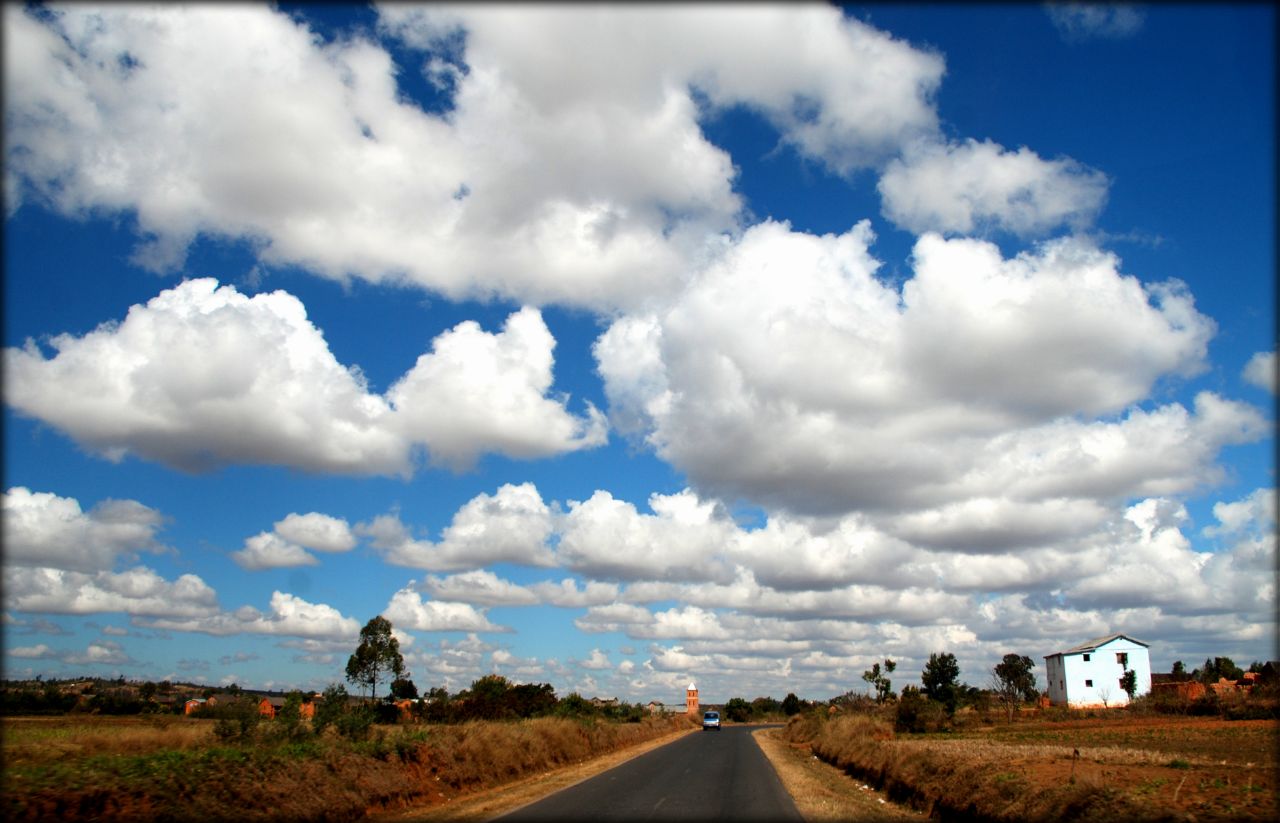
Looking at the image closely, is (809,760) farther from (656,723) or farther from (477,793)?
(656,723)

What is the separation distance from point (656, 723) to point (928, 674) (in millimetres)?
35768

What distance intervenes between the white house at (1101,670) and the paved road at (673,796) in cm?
6159

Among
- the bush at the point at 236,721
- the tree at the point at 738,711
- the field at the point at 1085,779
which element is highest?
the bush at the point at 236,721

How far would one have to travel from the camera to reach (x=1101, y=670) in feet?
269

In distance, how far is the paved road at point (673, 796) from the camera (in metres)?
18.2

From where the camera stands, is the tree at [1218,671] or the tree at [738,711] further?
the tree at [738,711]

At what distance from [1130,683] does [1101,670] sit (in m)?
3.30

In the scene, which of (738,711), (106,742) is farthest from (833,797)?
(738,711)

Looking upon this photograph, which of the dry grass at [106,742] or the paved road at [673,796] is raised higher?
the dry grass at [106,742]

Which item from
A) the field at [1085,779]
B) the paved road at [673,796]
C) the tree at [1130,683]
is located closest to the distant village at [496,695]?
the tree at [1130,683]

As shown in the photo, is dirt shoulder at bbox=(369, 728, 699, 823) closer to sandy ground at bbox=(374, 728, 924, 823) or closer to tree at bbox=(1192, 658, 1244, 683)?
sandy ground at bbox=(374, 728, 924, 823)

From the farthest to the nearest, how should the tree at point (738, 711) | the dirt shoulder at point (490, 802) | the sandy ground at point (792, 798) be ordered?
the tree at point (738, 711), the sandy ground at point (792, 798), the dirt shoulder at point (490, 802)

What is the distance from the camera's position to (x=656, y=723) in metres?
85.2

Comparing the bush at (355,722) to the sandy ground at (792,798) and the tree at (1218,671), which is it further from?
the tree at (1218,671)
